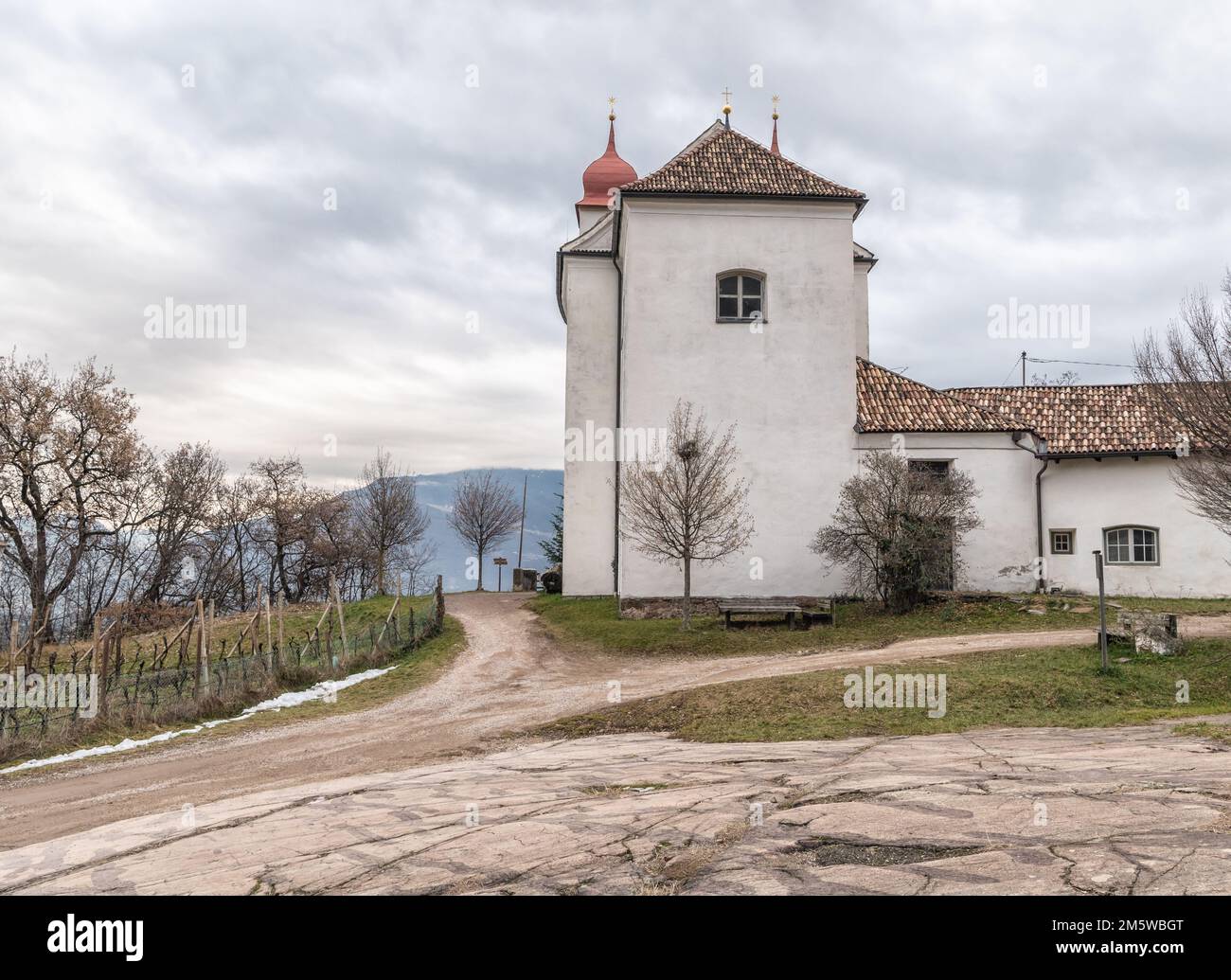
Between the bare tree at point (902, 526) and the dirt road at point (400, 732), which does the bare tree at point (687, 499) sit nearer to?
the bare tree at point (902, 526)

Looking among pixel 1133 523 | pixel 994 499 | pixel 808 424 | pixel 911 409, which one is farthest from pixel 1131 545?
pixel 808 424

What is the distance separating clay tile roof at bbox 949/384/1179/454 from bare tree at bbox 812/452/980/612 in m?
4.09

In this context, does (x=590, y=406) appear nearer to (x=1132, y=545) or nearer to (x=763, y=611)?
(x=763, y=611)

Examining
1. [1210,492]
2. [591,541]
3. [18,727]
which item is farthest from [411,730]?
[591,541]

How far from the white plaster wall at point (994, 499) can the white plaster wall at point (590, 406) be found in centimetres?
944

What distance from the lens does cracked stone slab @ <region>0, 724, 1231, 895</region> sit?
4.83 m

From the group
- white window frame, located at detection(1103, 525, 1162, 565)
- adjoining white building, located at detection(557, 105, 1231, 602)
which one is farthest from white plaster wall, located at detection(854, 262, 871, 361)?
white window frame, located at detection(1103, 525, 1162, 565)

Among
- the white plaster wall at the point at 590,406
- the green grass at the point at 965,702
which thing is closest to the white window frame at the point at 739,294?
the white plaster wall at the point at 590,406

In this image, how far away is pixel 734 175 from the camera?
26.9 m

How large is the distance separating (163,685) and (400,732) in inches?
230

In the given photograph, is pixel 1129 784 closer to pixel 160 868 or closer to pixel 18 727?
pixel 160 868

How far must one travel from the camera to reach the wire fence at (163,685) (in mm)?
14789
